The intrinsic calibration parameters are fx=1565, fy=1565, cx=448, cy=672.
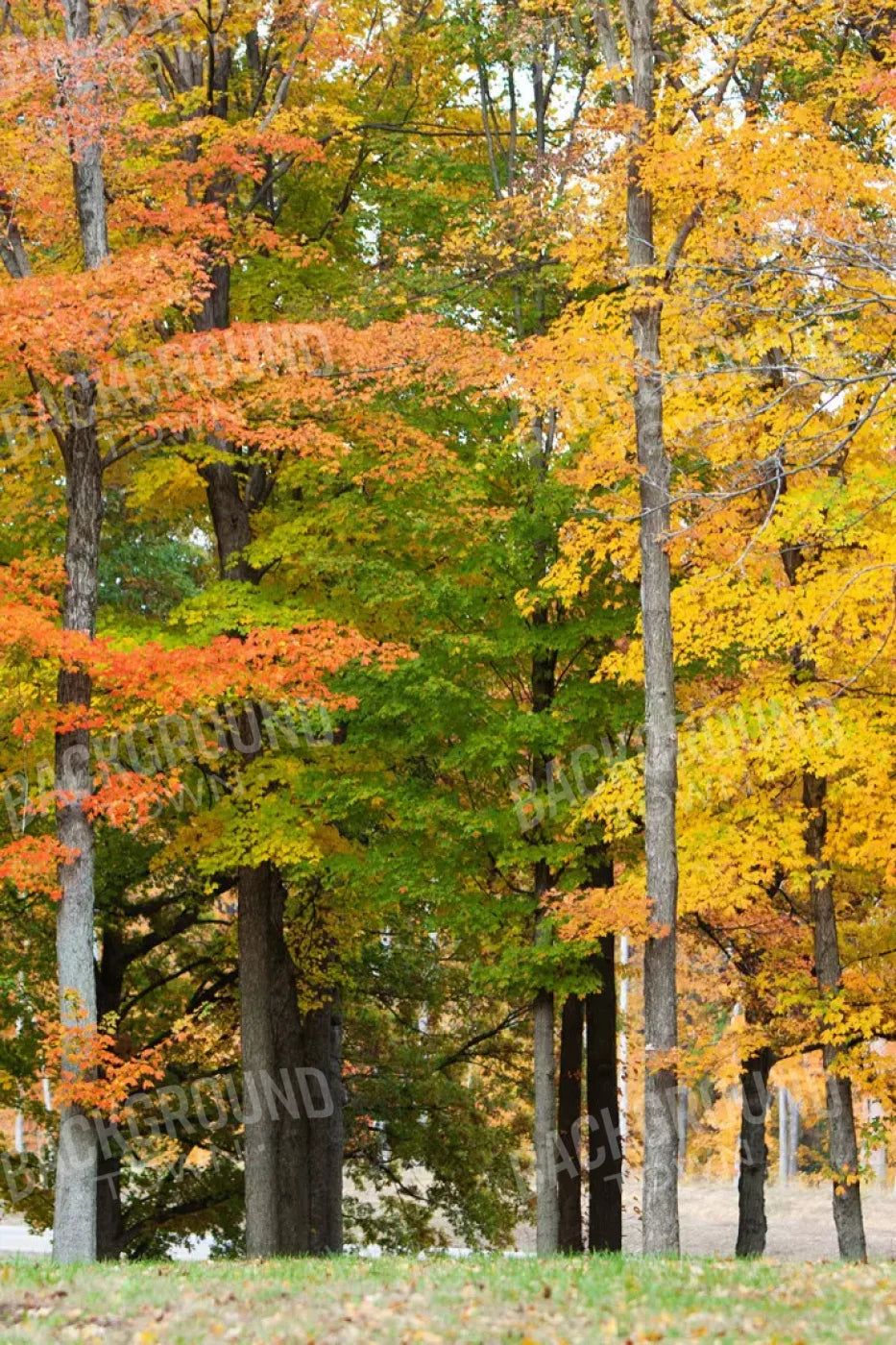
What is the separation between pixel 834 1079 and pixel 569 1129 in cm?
557

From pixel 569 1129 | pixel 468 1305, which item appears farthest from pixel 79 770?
pixel 569 1129

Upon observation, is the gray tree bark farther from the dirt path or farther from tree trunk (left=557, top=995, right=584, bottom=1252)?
the dirt path

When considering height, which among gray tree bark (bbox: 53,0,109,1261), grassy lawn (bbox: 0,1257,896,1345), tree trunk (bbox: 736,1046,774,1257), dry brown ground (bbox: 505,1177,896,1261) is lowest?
dry brown ground (bbox: 505,1177,896,1261)

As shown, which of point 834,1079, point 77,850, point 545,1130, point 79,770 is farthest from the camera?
point 545,1130

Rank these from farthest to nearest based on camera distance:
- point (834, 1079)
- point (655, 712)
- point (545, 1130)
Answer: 1. point (545, 1130)
2. point (834, 1079)
3. point (655, 712)

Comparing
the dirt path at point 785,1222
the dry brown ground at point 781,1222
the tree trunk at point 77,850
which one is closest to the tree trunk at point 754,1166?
the dry brown ground at point 781,1222

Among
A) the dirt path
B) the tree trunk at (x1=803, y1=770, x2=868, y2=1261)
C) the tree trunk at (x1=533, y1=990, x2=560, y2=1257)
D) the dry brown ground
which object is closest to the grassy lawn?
the tree trunk at (x1=803, y1=770, x2=868, y2=1261)

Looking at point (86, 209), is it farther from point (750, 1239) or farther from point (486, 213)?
point (750, 1239)

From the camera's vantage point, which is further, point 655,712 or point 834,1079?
point 834,1079

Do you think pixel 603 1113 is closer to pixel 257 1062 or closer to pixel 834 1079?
pixel 834 1079

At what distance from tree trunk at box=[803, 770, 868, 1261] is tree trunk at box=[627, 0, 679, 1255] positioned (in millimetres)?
2903

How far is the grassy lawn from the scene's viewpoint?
317 inches

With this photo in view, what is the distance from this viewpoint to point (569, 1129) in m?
23.6

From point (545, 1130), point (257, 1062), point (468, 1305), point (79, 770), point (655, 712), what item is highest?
point (655, 712)
